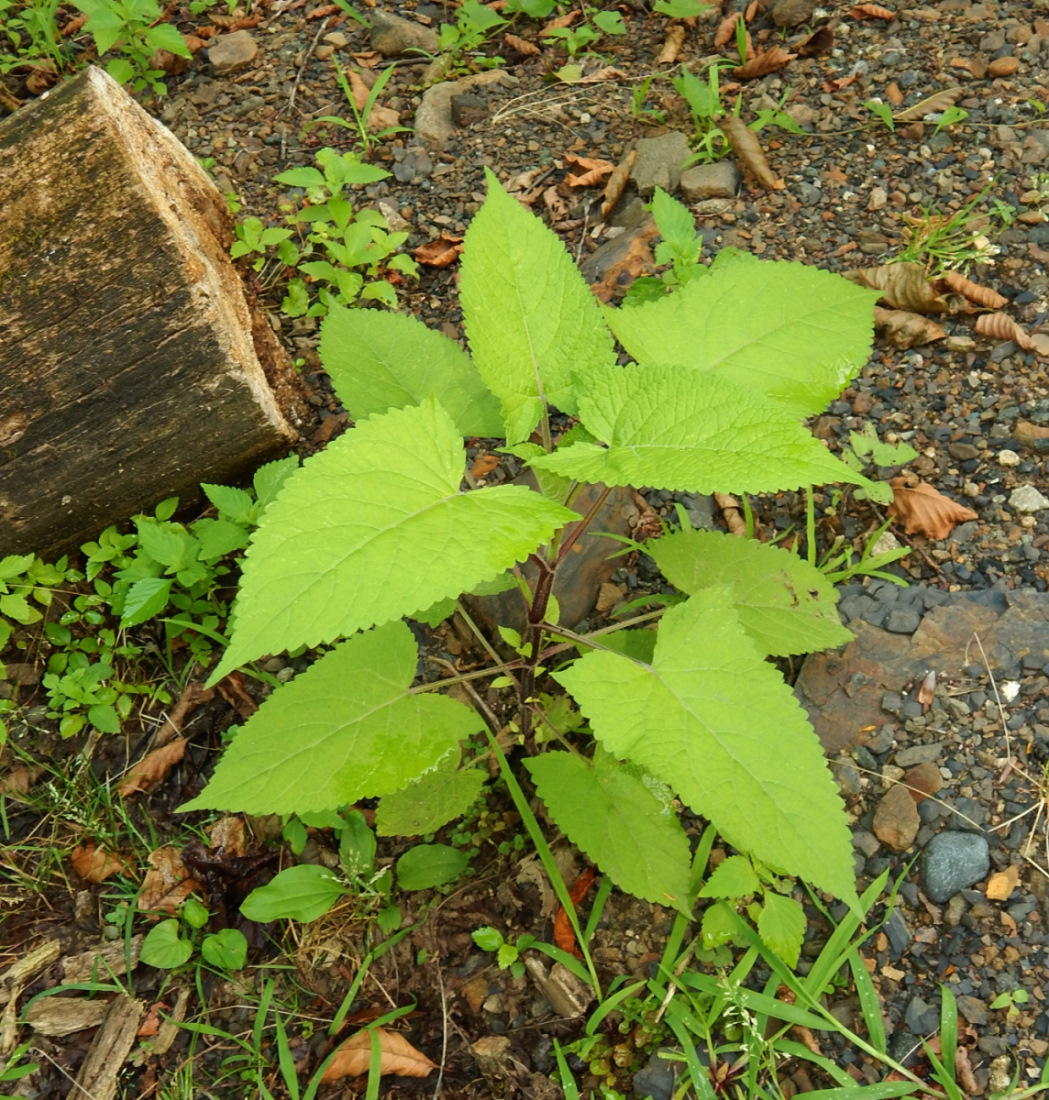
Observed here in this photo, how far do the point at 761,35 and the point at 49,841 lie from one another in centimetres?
371

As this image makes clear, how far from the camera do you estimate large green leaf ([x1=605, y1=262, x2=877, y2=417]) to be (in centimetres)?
183

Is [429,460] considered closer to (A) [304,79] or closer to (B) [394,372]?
(B) [394,372]

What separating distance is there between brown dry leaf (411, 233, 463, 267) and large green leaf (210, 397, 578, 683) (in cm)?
176

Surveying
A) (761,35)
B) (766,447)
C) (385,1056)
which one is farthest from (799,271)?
(761,35)

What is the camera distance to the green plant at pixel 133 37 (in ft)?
10.6

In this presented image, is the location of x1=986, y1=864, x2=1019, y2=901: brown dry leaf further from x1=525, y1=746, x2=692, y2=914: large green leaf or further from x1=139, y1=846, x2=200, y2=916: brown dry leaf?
x1=139, y1=846, x2=200, y2=916: brown dry leaf

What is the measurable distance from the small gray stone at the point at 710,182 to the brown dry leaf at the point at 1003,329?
96 cm

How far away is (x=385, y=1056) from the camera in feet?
6.23

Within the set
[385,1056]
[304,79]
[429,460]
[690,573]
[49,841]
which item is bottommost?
[385,1056]

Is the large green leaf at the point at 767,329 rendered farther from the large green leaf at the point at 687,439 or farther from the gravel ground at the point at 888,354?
the gravel ground at the point at 888,354

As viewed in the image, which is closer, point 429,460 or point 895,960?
point 429,460

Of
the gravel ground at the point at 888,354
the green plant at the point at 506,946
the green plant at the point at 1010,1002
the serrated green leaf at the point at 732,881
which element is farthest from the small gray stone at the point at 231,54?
the green plant at the point at 1010,1002

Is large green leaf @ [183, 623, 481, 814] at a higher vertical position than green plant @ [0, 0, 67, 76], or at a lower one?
lower

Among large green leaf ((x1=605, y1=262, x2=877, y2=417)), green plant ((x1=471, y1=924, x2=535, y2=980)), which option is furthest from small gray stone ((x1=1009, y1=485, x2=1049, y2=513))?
green plant ((x1=471, y1=924, x2=535, y2=980))
